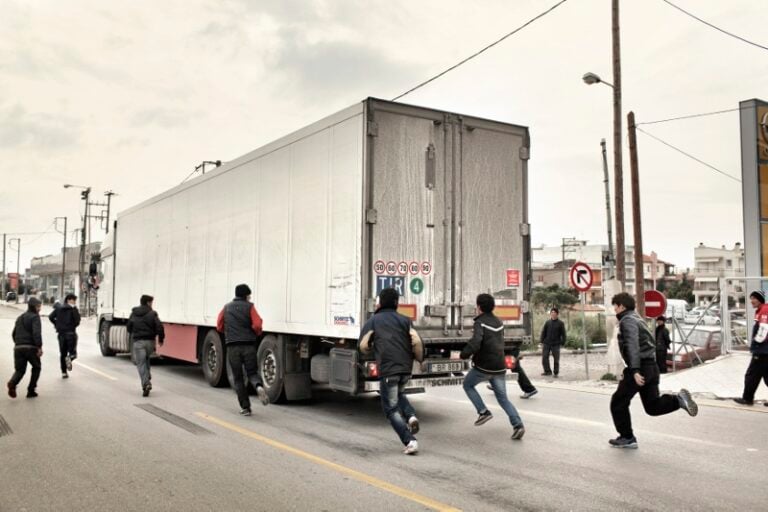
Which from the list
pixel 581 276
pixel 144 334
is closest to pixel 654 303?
pixel 581 276

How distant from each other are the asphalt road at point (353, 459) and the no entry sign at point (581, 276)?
451 centimetres

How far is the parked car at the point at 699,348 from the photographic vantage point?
16.9 m

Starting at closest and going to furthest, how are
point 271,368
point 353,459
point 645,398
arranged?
point 353,459 → point 645,398 → point 271,368

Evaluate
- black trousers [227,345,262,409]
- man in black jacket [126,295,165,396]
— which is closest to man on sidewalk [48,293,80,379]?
man in black jacket [126,295,165,396]

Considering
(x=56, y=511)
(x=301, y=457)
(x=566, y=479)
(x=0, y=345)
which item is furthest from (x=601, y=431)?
(x=0, y=345)

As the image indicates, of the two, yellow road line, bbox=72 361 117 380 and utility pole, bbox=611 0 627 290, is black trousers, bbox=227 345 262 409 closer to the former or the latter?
yellow road line, bbox=72 361 117 380

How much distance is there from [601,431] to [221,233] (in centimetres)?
717

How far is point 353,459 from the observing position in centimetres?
641

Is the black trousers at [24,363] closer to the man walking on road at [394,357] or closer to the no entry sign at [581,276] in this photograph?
the man walking on road at [394,357]

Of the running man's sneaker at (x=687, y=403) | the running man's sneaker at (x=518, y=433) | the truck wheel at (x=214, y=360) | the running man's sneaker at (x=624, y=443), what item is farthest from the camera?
the truck wheel at (x=214, y=360)

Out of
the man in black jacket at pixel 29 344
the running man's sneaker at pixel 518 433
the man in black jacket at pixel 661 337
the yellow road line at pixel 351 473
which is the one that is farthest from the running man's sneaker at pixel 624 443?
the man in black jacket at pixel 29 344

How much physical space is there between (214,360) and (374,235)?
5.32 metres

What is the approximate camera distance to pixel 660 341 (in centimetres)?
1445

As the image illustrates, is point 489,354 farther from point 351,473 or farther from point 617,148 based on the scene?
point 617,148
